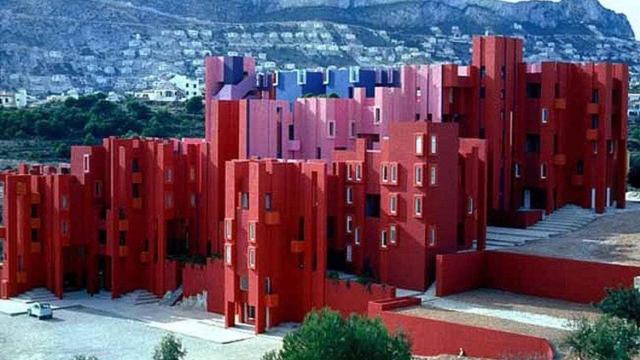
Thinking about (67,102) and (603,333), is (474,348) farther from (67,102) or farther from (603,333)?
(67,102)

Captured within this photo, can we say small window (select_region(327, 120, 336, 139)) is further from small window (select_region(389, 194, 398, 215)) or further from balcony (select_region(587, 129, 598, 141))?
balcony (select_region(587, 129, 598, 141))

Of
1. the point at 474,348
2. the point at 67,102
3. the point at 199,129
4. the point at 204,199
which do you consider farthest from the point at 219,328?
the point at 67,102

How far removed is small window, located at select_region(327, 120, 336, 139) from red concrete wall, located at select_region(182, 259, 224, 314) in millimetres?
7493

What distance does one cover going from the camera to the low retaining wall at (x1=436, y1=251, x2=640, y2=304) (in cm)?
3375

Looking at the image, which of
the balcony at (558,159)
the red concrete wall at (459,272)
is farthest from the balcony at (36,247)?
the balcony at (558,159)

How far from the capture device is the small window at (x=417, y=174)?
3616 centimetres

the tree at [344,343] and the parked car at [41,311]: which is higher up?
the tree at [344,343]

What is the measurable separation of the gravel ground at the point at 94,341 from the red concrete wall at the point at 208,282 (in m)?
3.20

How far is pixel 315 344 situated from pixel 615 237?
1732cm

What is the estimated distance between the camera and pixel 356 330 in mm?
24375

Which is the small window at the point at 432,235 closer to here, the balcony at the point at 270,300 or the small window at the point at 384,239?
the small window at the point at 384,239

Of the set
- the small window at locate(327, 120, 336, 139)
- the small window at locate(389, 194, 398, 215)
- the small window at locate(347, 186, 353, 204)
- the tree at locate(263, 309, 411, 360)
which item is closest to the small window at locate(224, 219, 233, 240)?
the small window at locate(347, 186, 353, 204)

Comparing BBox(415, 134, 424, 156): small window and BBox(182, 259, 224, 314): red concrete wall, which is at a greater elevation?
BBox(415, 134, 424, 156): small window

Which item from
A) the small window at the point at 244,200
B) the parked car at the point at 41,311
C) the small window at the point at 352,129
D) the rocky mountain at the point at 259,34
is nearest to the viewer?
the small window at the point at 244,200
